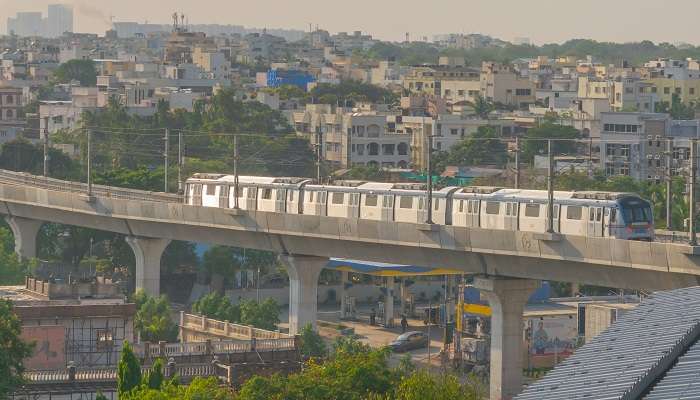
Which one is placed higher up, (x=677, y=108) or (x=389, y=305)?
(x=677, y=108)

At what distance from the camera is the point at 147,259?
69562 millimetres

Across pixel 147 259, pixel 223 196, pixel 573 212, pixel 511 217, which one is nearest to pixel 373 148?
pixel 147 259

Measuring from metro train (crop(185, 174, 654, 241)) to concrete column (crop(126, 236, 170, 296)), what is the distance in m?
1.82

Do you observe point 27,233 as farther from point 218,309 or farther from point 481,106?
point 481,106

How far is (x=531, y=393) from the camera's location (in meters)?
24.9

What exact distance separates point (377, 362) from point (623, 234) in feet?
51.7

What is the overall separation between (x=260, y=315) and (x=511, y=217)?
29.0 feet

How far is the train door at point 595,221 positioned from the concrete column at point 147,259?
64.2 feet

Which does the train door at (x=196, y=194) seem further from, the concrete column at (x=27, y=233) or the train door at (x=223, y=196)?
the concrete column at (x=27, y=233)

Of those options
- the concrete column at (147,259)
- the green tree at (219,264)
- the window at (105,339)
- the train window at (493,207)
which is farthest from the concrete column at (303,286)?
the green tree at (219,264)

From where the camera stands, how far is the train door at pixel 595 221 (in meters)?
53.3

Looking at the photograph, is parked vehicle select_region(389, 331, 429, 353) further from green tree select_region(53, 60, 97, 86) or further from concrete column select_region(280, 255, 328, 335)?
green tree select_region(53, 60, 97, 86)

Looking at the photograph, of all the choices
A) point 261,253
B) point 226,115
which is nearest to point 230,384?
point 261,253

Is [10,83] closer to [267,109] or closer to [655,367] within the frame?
[267,109]
